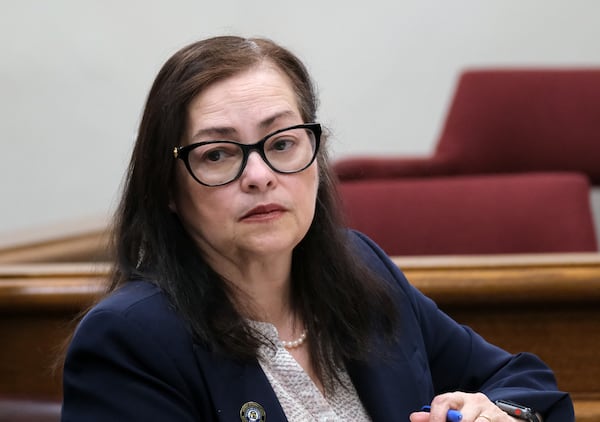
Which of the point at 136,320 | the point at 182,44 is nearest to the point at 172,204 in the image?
the point at 136,320

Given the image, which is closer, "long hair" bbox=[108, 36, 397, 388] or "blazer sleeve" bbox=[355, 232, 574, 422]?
"long hair" bbox=[108, 36, 397, 388]

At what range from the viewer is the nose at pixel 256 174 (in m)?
1.26

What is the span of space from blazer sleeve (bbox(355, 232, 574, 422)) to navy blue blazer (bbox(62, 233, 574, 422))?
4 centimetres

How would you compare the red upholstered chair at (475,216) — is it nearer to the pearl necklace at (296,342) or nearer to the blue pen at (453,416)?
the pearl necklace at (296,342)

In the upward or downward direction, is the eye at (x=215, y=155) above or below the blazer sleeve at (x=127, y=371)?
above

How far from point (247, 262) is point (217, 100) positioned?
0.21 metres

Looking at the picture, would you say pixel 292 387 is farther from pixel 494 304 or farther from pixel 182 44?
pixel 182 44

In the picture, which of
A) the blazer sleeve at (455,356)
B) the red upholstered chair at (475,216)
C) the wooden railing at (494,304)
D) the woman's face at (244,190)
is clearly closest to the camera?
the woman's face at (244,190)

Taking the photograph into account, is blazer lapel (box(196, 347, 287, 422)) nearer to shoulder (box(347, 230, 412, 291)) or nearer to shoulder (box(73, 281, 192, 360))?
shoulder (box(73, 281, 192, 360))

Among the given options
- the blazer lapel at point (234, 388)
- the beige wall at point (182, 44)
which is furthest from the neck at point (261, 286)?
the beige wall at point (182, 44)

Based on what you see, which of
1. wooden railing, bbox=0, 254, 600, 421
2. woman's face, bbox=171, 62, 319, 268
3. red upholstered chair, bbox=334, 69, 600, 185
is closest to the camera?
woman's face, bbox=171, 62, 319, 268

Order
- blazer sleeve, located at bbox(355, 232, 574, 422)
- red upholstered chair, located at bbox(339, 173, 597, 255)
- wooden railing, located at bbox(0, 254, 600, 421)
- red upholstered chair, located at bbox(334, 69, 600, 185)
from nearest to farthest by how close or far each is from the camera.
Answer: blazer sleeve, located at bbox(355, 232, 574, 422)
wooden railing, located at bbox(0, 254, 600, 421)
red upholstered chair, located at bbox(339, 173, 597, 255)
red upholstered chair, located at bbox(334, 69, 600, 185)

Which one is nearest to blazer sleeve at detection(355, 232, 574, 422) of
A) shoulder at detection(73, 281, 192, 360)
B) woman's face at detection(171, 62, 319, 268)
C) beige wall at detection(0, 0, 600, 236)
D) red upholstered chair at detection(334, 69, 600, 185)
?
woman's face at detection(171, 62, 319, 268)

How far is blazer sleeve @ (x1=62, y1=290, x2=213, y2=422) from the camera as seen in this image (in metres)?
1.18
